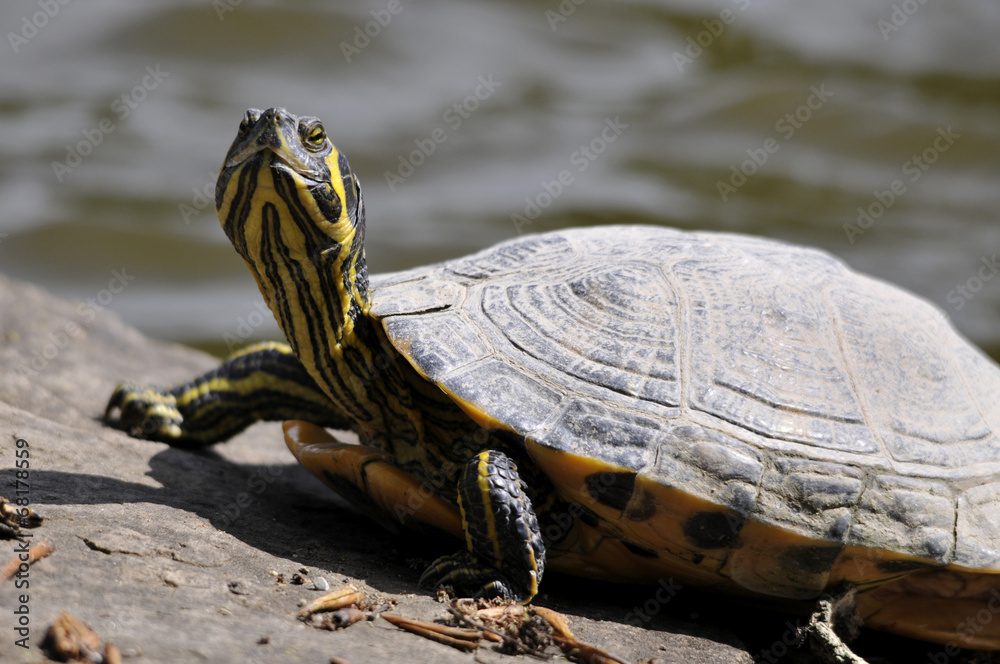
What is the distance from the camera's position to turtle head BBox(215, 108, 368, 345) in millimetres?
3586

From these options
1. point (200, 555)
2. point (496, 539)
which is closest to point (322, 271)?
point (200, 555)

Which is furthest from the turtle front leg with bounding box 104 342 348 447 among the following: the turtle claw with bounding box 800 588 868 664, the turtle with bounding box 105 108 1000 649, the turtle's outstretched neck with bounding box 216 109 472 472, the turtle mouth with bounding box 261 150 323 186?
the turtle claw with bounding box 800 588 868 664

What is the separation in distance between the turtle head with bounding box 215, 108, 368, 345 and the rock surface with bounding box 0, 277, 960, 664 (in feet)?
3.34

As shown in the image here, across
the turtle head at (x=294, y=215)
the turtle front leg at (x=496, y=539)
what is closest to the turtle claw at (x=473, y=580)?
the turtle front leg at (x=496, y=539)

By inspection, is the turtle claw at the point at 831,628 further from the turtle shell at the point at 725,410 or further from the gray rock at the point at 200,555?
the gray rock at the point at 200,555

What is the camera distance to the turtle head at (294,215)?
3.59 meters

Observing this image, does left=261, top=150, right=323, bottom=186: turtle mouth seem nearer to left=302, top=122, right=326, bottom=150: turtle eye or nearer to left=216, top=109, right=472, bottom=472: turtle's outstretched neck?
left=216, top=109, right=472, bottom=472: turtle's outstretched neck

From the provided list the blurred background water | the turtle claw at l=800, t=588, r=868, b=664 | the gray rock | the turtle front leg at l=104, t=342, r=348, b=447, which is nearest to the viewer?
the gray rock

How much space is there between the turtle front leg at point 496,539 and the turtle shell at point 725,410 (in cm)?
20

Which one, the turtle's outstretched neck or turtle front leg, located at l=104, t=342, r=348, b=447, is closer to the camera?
the turtle's outstretched neck

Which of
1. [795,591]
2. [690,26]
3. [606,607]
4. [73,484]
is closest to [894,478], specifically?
[795,591]

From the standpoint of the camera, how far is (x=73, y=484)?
3.68 m

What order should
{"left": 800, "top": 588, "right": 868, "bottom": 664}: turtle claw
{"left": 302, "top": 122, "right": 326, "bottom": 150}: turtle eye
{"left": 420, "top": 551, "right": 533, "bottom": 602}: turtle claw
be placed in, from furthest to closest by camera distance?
{"left": 302, "top": 122, "right": 326, "bottom": 150}: turtle eye → {"left": 800, "top": 588, "right": 868, "bottom": 664}: turtle claw → {"left": 420, "top": 551, "right": 533, "bottom": 602}: turtle claw

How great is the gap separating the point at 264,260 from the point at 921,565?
3.28 metres
